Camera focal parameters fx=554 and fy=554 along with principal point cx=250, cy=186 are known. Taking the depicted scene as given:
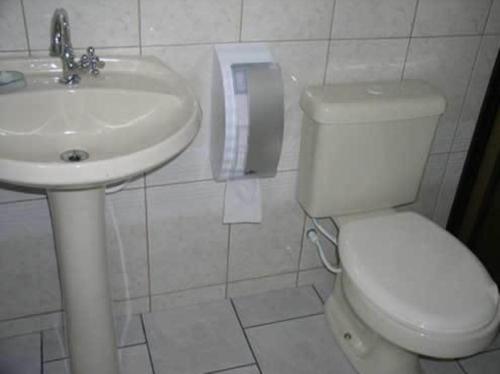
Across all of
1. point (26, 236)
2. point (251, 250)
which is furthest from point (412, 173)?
point (26, 236)

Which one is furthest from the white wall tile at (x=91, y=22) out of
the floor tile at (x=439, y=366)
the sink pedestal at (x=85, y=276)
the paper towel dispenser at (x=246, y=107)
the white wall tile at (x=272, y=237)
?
the floor tile at (x=439, y=366)

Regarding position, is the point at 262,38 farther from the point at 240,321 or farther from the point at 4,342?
the point at 4,342

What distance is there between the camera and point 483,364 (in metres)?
1.76

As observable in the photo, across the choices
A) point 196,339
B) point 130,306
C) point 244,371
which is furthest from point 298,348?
point 130,306

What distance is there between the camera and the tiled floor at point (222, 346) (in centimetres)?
167

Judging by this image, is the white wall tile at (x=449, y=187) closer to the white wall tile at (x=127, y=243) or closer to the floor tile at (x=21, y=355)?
the white wall tile at (x=127, y=243)

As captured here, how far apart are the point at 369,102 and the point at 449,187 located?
663mm

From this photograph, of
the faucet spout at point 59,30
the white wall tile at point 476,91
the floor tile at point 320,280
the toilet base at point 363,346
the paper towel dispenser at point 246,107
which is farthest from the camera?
the floor tile at point 320,280

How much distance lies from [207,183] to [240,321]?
1.65 feet

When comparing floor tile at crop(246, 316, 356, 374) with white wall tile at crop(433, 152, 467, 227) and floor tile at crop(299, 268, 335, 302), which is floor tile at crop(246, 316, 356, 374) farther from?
white wall tile at crop(433, 152, 467, 227)

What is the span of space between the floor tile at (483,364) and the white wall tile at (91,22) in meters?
1.40

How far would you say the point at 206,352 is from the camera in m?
1.72

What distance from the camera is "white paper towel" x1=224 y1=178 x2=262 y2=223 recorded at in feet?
5.38

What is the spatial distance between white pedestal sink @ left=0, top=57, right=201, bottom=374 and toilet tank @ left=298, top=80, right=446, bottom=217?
0.43m
